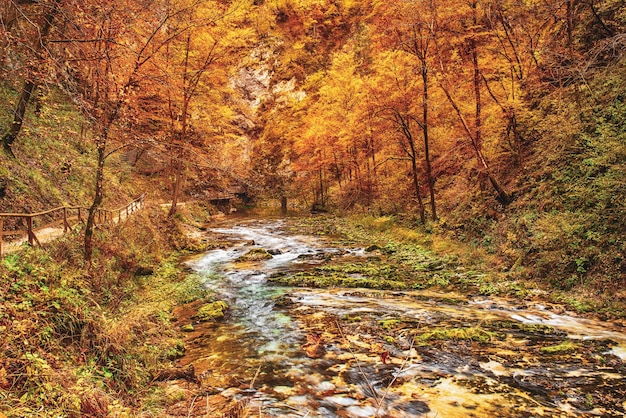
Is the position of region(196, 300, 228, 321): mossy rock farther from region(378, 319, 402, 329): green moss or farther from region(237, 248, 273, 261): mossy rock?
region(237, 248, 273, 261): mossy rock

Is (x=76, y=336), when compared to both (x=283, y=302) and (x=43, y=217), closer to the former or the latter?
(x=283, y=302)

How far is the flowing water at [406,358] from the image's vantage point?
4.93 m

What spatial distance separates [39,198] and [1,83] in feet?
23.7

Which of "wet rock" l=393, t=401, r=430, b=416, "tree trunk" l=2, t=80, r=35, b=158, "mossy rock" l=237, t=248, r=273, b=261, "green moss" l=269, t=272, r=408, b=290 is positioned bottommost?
"wet rock" l=393, t=401, r=430, b=416

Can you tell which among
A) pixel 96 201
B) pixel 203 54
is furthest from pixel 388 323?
pixel 203 54

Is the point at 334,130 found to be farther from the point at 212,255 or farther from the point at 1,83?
the point at 1,83

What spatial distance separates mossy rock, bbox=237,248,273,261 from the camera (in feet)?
50.1

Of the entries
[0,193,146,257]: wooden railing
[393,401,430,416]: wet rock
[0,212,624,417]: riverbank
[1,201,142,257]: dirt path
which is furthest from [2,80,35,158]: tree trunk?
[393,401,430,416]: wet rock

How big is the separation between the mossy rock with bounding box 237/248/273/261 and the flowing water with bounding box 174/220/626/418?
5291 mm

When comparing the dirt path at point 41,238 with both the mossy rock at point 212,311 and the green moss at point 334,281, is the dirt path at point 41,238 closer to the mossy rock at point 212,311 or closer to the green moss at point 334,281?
the mossy rock at point 212,311

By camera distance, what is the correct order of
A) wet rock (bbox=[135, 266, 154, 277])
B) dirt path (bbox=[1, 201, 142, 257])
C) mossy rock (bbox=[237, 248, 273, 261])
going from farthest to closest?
mossy rock (bbox=[237, 248, 273, 261])
wet rock (bbox=[135, 266, 154, 277])
dirt path (bbox=[1, 201, 142, 257])

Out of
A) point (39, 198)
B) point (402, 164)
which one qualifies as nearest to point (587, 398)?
point (39, 198)

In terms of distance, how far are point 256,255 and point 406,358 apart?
10424 millimetres

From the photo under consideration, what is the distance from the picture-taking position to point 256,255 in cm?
1575
